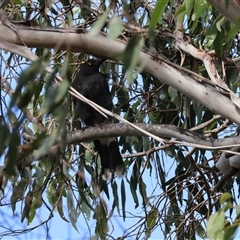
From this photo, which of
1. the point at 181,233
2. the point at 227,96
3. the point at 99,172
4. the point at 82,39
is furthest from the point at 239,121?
the point at 99,172

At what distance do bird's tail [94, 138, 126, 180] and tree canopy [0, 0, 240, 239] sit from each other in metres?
0.05

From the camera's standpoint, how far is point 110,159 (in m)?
3.17

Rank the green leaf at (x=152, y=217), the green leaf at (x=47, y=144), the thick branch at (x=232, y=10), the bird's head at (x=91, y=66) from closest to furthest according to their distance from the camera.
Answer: the green leaf at (x=47, y=144) < the thick branch at (x=232, y=10) < the green leaf at (x=152, y=217) < the bird's head at (x=91, y=66)

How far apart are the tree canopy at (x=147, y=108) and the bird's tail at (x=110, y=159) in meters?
0.05

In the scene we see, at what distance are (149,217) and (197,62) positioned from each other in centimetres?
68

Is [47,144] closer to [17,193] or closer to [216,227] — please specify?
[216,227]

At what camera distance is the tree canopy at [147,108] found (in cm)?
209

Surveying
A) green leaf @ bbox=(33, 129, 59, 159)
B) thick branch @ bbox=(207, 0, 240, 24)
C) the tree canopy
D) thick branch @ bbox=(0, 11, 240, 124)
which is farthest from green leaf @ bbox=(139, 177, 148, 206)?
green leaf @ bbox=(33, 129, 59, 159)

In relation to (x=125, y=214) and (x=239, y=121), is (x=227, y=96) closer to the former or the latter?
(x=239, y=121)

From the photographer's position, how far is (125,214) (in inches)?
111

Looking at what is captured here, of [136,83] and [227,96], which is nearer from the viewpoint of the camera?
[227,96]

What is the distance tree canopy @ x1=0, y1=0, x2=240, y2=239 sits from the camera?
6.84 feet

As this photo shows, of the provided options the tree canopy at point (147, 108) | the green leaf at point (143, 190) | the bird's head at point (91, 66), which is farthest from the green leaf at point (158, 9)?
the bird's head at point (91, 66)

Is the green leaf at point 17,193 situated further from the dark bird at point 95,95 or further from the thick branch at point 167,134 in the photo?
the dark bird at point 95,95
